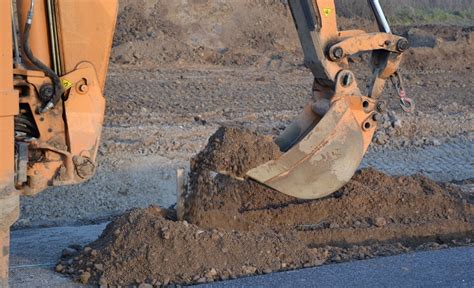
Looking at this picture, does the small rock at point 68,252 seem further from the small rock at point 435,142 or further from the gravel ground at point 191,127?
the small rock at point 435,142

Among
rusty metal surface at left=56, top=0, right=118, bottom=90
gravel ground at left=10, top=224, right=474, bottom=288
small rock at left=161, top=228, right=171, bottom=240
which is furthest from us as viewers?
small rock at left=161, top=228, right=171, bottom=240

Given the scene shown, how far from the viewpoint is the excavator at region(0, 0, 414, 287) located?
17.5 feet

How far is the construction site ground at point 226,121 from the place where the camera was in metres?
7.03

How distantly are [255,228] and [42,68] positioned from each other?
100 inches

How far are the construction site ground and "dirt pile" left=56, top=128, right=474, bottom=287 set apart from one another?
0.04 metres

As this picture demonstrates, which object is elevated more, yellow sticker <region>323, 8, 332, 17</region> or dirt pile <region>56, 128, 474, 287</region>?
yellow sticker <region>323, 8, 332, 17</region>

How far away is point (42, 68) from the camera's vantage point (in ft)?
18.8

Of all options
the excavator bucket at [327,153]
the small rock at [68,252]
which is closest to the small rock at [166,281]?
the small rock at [68,252]

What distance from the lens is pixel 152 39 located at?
19.2 meters

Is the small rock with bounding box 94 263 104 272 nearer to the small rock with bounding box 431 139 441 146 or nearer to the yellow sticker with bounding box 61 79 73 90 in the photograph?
the yellow sticker with bounding box 61 79 73 90

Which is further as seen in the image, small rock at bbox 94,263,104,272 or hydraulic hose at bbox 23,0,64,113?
small rock at bbox 94,263,104,272

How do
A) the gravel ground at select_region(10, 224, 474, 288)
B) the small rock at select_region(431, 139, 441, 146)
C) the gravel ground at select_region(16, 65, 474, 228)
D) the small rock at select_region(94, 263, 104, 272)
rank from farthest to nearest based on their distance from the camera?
the small rock at select_region(431, 139, 441, 146), the gravel ground at select_region(16, 65, 474, 228), the small rock at select_region(94, 263, 104, 272), the gravel ground at select_region(10, 224, 474, 288)

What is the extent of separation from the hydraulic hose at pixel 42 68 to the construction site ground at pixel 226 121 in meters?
1.34

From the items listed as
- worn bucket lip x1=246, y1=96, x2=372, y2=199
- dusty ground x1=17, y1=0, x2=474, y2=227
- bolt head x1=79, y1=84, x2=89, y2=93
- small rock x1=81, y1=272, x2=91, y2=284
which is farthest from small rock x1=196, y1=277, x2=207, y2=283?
dusty ground x1=17, y1=0, x2=474, y2=227
